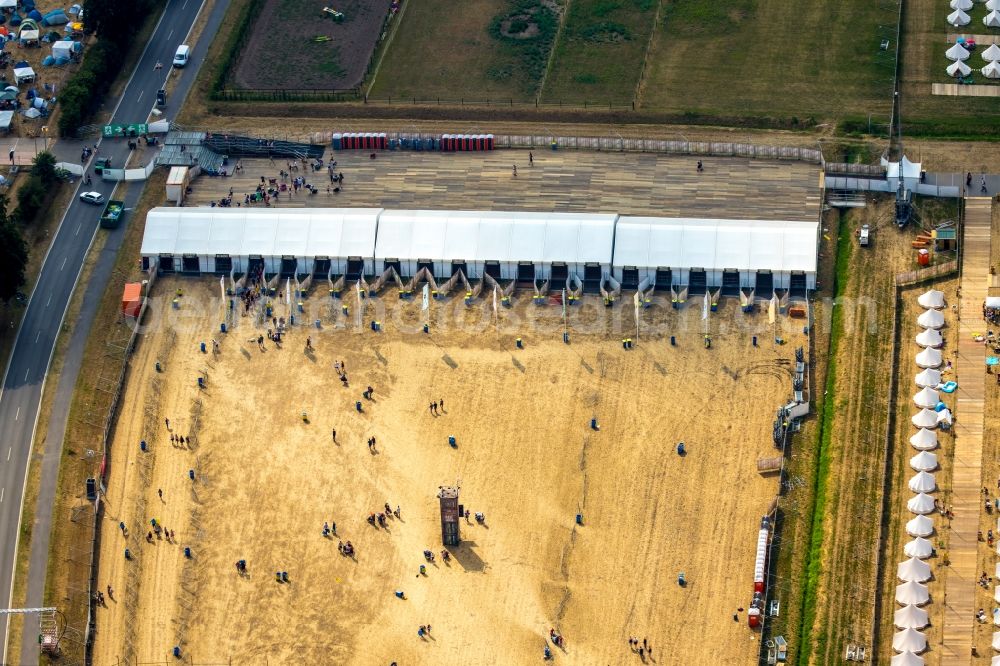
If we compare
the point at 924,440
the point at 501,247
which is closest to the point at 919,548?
the point at 924,440

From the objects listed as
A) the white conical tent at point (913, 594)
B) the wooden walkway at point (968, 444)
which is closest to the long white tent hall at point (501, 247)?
the wooden walkway at point (968, 444)

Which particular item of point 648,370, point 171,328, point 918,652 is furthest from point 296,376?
point 918,652

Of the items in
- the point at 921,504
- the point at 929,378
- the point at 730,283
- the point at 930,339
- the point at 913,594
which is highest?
the point at 730,283

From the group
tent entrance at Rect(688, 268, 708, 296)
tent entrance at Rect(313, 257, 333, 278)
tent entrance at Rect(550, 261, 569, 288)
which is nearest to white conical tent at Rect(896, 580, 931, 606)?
tent entrance at Rect(688, 268, 708, 296)

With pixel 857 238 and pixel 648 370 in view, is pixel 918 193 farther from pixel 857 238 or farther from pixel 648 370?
pixel 648 370

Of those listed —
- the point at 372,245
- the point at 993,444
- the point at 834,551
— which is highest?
the point at 372,245

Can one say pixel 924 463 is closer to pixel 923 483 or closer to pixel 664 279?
pixel 923 483

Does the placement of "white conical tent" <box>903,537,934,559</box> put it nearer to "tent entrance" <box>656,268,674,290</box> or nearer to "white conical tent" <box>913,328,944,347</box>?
"white conical tent" <box>913,328,944,347</box>
